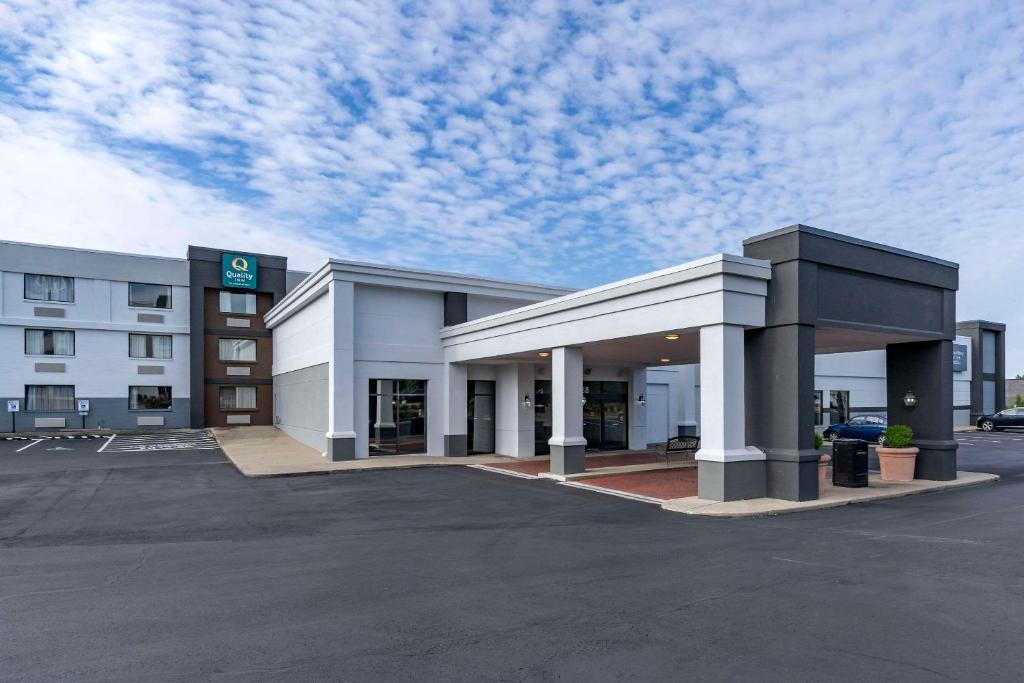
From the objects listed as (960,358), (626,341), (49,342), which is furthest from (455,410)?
(960,358)

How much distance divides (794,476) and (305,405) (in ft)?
59.2

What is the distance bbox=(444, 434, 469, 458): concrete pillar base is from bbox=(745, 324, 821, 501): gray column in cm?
1056

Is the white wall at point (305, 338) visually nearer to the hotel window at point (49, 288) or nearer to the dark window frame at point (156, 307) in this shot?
the dark window frame at point (156, 307)

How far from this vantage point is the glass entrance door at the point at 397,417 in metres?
20.3

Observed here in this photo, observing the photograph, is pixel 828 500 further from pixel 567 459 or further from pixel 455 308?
pixel 455 308

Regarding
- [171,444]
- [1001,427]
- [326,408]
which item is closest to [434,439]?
[326,408]

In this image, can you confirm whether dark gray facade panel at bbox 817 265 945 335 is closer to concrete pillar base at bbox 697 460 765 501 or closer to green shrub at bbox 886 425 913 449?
green shrub at bbox 886 425 913 449

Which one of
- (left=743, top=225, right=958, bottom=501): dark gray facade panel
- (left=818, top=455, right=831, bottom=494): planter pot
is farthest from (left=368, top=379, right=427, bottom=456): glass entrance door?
(left=818, top=455, right=831, bottom=494): planter pot

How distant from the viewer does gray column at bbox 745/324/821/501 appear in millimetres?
11906

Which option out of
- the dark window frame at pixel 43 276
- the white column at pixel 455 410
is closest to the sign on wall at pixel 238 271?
the dark window frame at pixel 43 276

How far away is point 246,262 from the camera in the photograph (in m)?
33.9

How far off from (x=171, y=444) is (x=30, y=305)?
11.6 meters

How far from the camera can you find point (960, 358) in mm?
→ 40750

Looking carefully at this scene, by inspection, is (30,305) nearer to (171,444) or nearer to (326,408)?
(171,444)
